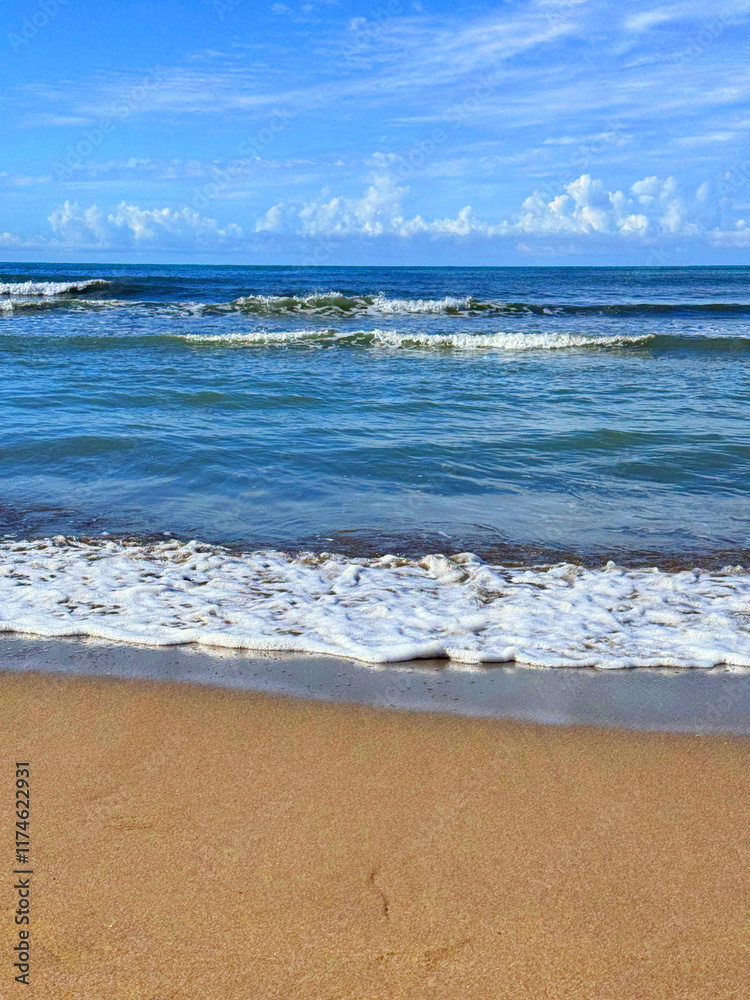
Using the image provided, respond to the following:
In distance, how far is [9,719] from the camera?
9.83ft

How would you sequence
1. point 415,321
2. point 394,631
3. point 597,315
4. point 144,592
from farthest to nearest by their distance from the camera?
point 597,315, point 415,321, point 144,592, point 394,631

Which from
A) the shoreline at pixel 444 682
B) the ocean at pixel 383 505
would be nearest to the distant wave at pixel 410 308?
the ocean at pixel 383 505

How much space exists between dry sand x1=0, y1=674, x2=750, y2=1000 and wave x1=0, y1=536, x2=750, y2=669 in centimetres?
66

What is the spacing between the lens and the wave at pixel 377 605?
3697 mm

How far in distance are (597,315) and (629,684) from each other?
2322 cm

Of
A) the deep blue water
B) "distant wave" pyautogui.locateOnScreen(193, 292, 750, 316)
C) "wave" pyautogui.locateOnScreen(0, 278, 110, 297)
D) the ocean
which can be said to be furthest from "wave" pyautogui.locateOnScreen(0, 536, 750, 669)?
"wave" pyautogui.locateOnScreen(0, 278, 110, 297)

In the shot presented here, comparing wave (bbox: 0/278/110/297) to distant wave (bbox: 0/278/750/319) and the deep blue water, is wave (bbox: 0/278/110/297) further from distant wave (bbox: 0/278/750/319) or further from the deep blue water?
the deep blue water

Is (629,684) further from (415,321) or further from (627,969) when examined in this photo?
(415,321)

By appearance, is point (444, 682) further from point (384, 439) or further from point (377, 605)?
point (384, 439)

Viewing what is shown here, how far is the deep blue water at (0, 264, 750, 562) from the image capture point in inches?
225

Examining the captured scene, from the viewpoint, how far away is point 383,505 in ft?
20.4

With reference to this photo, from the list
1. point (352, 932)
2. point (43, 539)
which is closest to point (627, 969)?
point (352, 932)

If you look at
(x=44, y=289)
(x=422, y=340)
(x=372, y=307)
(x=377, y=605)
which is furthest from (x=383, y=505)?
(x=44, y=289)

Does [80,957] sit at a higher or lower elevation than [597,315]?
lower
